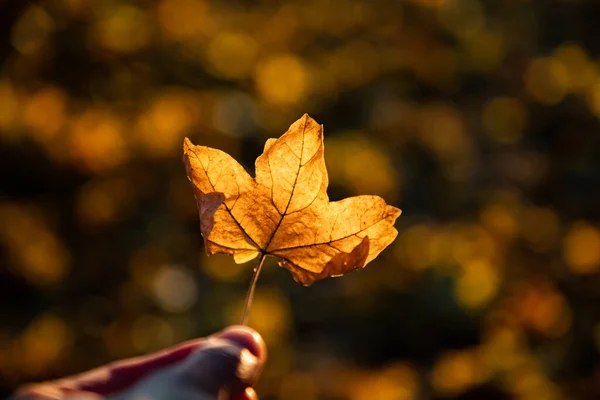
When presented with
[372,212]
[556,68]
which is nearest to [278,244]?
[372,212]

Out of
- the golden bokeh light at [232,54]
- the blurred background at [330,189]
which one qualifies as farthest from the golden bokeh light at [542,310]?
the golden bokeh light at [232,54]

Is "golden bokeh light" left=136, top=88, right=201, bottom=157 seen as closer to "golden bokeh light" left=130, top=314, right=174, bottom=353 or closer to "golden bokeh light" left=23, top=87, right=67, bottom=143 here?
"golden bokeh light" left=23, top=87, right=67, bottom=143

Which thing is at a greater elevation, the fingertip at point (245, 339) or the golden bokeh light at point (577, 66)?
the fingertip at point (245, 339)

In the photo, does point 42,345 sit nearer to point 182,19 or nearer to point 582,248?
point 182,19

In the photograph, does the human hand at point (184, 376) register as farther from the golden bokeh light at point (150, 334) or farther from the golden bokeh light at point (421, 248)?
the golden bokeh light at point (421, 248)

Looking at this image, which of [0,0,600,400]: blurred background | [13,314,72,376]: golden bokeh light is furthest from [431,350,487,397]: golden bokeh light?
[13,314,72,376]: golden bokeh light

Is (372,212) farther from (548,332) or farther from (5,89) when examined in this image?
(5,89)
